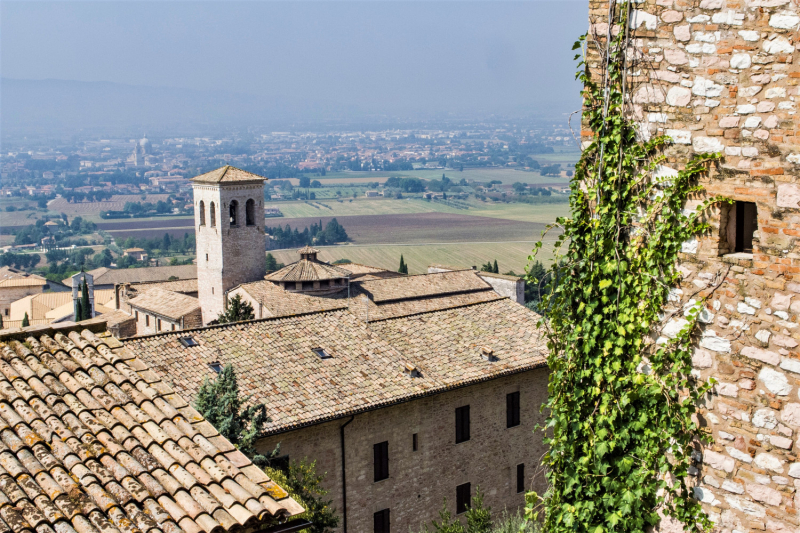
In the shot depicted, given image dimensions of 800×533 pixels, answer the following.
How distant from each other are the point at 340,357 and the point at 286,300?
1859 cm

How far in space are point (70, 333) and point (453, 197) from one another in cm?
18132

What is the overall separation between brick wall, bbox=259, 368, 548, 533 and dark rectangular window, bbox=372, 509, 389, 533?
0.44ft

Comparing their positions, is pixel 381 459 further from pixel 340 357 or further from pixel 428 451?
pixel 340 357

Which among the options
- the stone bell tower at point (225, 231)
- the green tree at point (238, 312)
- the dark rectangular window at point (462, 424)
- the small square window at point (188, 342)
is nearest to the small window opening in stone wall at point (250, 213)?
the stone bell tower at point (225, 231)

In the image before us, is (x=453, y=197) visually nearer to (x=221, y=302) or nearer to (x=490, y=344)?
(x=221, y=302)

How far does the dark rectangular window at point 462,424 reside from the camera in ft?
61.3

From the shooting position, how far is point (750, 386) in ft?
16.6

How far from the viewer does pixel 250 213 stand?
4641cm

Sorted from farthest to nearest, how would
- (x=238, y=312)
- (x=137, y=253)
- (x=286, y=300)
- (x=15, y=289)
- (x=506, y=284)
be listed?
1. (x=137, y=253)
2. (x=15, y=289)
3. (x=506, y=284)
4. (x=286, y=300)
5. (x=238, y=312)

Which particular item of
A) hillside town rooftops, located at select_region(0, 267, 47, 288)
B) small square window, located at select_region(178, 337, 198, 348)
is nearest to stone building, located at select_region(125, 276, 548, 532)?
small square window, located at select_region(178, 337, 198, 348)

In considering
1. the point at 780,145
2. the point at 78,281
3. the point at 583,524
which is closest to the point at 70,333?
the point at 583,524

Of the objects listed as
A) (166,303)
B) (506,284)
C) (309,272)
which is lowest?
(166,303)

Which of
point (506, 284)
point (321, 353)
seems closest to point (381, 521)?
point (321, 353)

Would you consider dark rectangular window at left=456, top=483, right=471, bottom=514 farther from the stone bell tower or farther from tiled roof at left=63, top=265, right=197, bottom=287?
tiled roof at left=63, top=265, right=197, bottom=287
